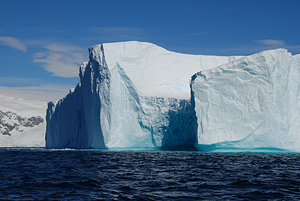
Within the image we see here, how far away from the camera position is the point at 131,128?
22.1 metres

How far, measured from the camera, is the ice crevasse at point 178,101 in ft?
59.5

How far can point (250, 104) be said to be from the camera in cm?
1834

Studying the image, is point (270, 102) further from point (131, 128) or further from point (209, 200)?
point (209, 200)

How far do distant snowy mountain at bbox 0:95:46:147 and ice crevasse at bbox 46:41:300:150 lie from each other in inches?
688

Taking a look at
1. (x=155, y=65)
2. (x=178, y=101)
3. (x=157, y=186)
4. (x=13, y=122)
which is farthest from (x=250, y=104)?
(x=13, y=122)

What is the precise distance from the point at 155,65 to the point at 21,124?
153ft

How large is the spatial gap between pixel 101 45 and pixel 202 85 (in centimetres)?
782

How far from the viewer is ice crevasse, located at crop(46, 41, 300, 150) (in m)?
18.1

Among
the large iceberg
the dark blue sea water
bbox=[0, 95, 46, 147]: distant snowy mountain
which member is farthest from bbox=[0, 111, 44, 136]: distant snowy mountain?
the dark blue sea water

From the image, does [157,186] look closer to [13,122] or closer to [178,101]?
[178,101]

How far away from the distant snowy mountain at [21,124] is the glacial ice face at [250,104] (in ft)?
104

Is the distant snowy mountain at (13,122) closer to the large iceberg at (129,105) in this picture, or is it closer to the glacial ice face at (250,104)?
the large iceberg at (129,105)

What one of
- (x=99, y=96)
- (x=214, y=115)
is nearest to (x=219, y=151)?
(x=214, y=115)

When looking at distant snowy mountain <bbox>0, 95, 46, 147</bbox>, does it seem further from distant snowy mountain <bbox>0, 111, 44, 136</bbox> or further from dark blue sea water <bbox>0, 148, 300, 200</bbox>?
dark blue sea water <bbox>0, 148, 300, 200</bbox>
